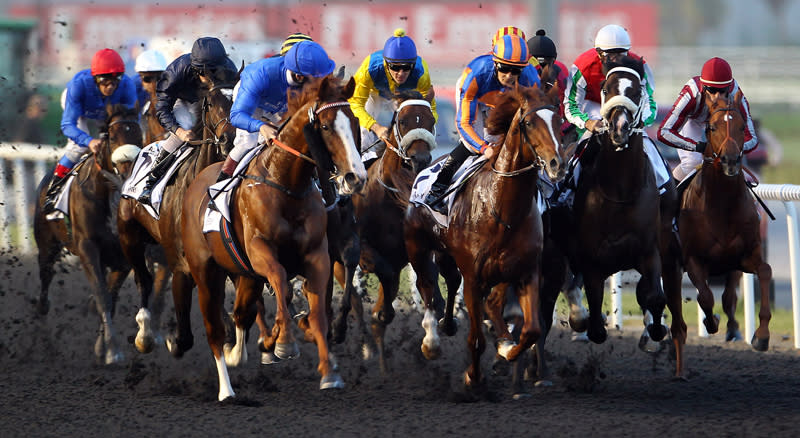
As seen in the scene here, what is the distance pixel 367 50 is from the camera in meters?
35.3

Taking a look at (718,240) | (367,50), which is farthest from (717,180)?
(367,50)

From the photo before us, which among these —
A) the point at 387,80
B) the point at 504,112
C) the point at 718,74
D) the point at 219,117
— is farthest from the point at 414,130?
the point at 718,74

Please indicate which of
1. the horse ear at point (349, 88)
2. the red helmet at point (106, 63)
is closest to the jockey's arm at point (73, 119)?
the red helmet at point (106, 63)

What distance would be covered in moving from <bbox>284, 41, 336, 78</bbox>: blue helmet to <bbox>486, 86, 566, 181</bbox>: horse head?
95cm

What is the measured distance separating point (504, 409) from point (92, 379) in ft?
9.36

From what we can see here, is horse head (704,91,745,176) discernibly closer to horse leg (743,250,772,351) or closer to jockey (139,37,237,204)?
horse leg (743,250,772,351)

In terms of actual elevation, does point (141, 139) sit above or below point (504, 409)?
above

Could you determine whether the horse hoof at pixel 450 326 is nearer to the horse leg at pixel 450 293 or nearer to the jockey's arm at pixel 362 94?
the horse leg at pixel 450 293

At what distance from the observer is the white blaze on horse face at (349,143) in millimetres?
6137

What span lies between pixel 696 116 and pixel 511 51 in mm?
1784

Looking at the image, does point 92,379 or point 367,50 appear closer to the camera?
point 92,379

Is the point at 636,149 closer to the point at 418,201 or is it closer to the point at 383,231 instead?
the point at 418,201

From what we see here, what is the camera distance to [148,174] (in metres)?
8.19

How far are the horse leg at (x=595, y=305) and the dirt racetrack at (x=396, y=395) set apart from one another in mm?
192
